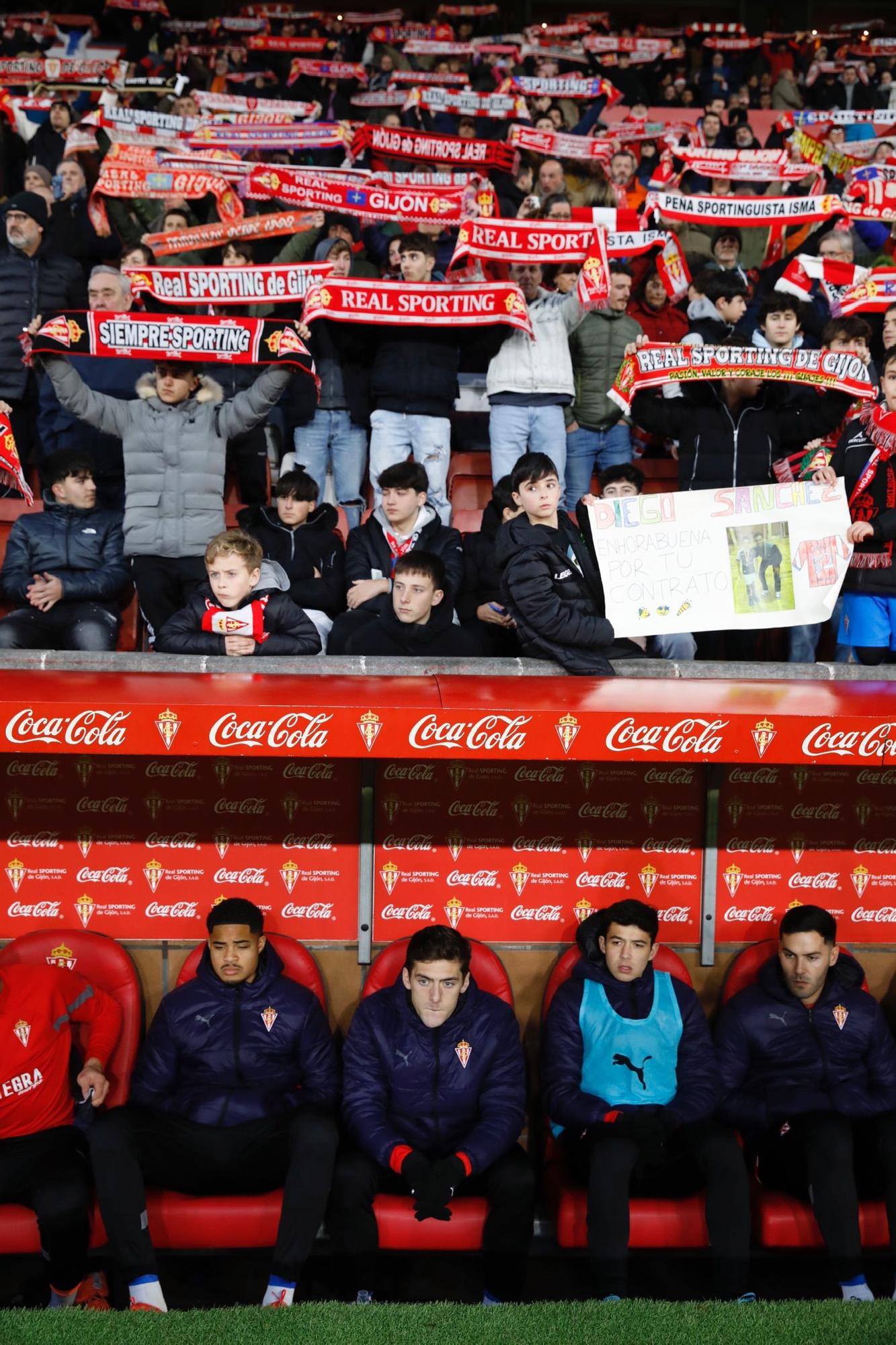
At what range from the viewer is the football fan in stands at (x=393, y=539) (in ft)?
21.0

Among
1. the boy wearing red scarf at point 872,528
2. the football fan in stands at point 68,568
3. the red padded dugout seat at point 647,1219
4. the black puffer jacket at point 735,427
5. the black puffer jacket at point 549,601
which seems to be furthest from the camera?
the black puffer jacket at point 735,427

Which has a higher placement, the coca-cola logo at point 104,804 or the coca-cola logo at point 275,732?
the coca-cola logo at point 275,732

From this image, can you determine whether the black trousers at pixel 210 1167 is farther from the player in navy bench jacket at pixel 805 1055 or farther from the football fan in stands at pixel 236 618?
the football fan in stands at pixel 236 618

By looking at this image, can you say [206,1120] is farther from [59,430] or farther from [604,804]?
[59,430]

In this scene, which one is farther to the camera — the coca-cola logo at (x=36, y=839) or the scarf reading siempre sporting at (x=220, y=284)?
the scarf reading siempre sporting at (x=220, y=284)

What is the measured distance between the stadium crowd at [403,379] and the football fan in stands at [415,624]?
14mm

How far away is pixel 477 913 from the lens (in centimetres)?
538

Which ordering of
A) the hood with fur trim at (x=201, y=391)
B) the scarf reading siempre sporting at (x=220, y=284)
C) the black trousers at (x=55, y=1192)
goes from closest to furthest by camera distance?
the black trousers at (x=55, y=1192) → the hood with fur trim at (x=201, y=391) → the scarf reading siempre sporting at (x=220, y=284)

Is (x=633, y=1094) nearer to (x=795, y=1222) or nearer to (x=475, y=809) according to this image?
(x=795, y=1222)

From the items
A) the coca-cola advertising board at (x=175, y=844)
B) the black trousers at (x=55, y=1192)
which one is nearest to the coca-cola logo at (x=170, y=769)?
the coca-cola advertising board at (x=175, y=844)

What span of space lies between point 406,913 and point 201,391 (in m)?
3.14

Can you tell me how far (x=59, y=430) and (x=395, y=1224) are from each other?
553 centimetres

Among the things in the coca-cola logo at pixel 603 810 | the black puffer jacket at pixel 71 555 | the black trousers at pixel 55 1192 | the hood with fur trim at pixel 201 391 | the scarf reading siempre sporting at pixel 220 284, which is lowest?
the black trousers at pixel 55 1192

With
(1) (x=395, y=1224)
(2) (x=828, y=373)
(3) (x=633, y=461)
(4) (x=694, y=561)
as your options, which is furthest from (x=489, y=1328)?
(3) (x=633, y=461)
